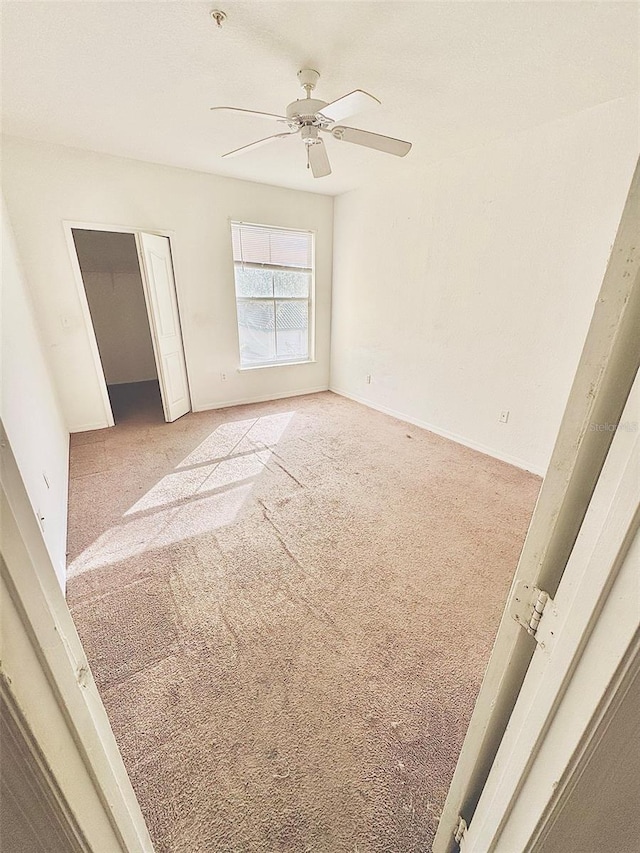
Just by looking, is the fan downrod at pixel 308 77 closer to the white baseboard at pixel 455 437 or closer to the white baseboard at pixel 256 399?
the white baseboard at pixel 455 437

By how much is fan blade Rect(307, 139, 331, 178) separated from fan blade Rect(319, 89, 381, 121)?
0.26 metres

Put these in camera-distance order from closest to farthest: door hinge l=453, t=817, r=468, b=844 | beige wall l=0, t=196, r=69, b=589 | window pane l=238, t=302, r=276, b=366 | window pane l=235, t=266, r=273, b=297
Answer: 1. door hinge l=453, t=817, r=468, b=844
2. beige wall l=0, t=196, r=69, b=589
3. window pane l=235, t=266, r=273, b=297
4. window pane l=238, t=302, r=276, b=366

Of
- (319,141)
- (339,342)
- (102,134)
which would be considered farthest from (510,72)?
(339,342)

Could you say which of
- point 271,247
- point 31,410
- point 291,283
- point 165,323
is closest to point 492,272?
point 291,283

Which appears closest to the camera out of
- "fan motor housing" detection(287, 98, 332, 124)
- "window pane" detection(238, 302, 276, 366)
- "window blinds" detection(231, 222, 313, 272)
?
"fan motor housing" detection(287, 98, 332, 124)

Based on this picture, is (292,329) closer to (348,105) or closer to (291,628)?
(348,105)

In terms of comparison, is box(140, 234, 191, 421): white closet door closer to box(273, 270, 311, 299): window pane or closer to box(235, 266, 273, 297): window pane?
box(235, 266, 273, 297): window pane

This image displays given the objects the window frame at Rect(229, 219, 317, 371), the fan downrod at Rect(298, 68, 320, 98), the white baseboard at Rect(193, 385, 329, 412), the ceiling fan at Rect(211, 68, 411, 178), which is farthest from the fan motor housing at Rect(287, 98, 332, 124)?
the white baseboard at Rect(193, 385, 329, 412)

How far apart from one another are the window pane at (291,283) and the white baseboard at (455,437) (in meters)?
1.54

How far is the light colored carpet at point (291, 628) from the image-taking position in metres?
1.06

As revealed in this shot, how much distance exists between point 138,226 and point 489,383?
146 inches

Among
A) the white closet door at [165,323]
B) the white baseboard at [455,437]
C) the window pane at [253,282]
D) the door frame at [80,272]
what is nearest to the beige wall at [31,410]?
the door frame at [80,272]

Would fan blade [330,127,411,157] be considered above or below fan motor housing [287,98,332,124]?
below

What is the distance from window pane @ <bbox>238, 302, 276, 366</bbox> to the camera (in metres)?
4.30
